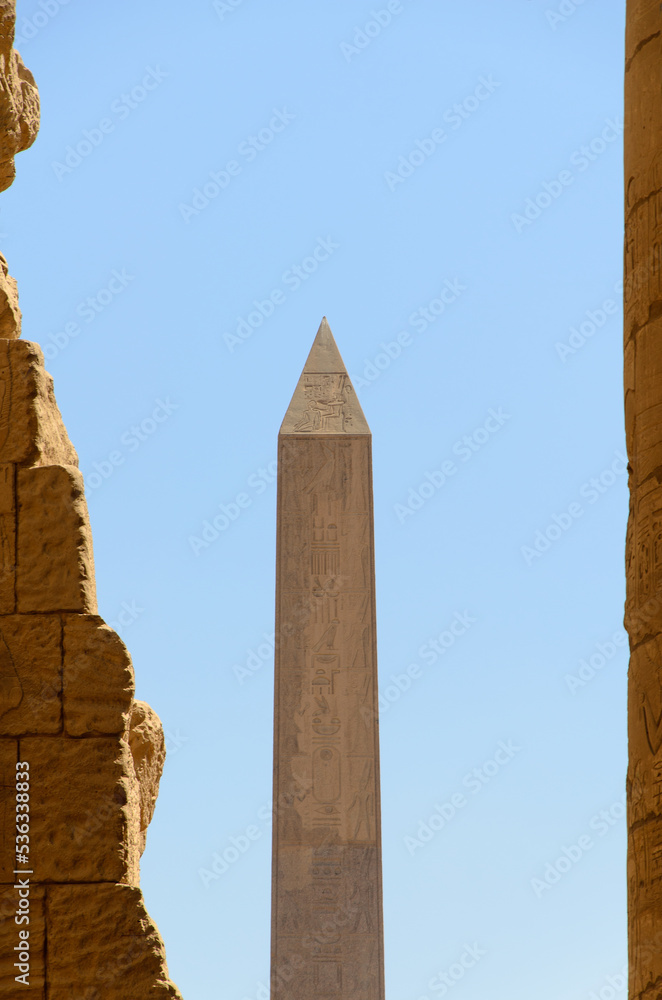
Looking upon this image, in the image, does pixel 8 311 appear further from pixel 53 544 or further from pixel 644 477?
pixel 644 477

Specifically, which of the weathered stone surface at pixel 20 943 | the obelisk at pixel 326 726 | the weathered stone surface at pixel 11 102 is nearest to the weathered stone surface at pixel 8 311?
the weathered stone surface at pixel 11 102

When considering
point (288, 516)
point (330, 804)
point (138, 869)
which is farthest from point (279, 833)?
point (138, 869)

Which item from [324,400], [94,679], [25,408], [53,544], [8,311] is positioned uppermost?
[324,400]

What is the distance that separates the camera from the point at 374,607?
11.3 meters

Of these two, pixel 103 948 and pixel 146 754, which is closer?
pixel 103 948

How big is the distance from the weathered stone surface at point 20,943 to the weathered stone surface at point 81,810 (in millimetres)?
79

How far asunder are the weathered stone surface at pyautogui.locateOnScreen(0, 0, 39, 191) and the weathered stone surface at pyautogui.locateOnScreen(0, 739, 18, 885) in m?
1.78

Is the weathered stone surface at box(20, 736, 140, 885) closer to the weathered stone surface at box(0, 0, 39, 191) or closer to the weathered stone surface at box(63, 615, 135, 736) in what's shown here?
the weathered stone surface at box(63, 615, 135, 736)

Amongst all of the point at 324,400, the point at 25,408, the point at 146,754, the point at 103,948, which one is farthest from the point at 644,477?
the point at 324,400

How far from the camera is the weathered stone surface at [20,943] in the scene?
4.16m

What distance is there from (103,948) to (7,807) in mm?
452

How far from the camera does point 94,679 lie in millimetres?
4355

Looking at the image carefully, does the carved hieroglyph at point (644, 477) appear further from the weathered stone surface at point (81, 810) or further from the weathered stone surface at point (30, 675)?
the weathered stone surface at point (30, 675)

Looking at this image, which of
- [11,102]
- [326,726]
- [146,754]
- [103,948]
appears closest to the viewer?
[103,948]
